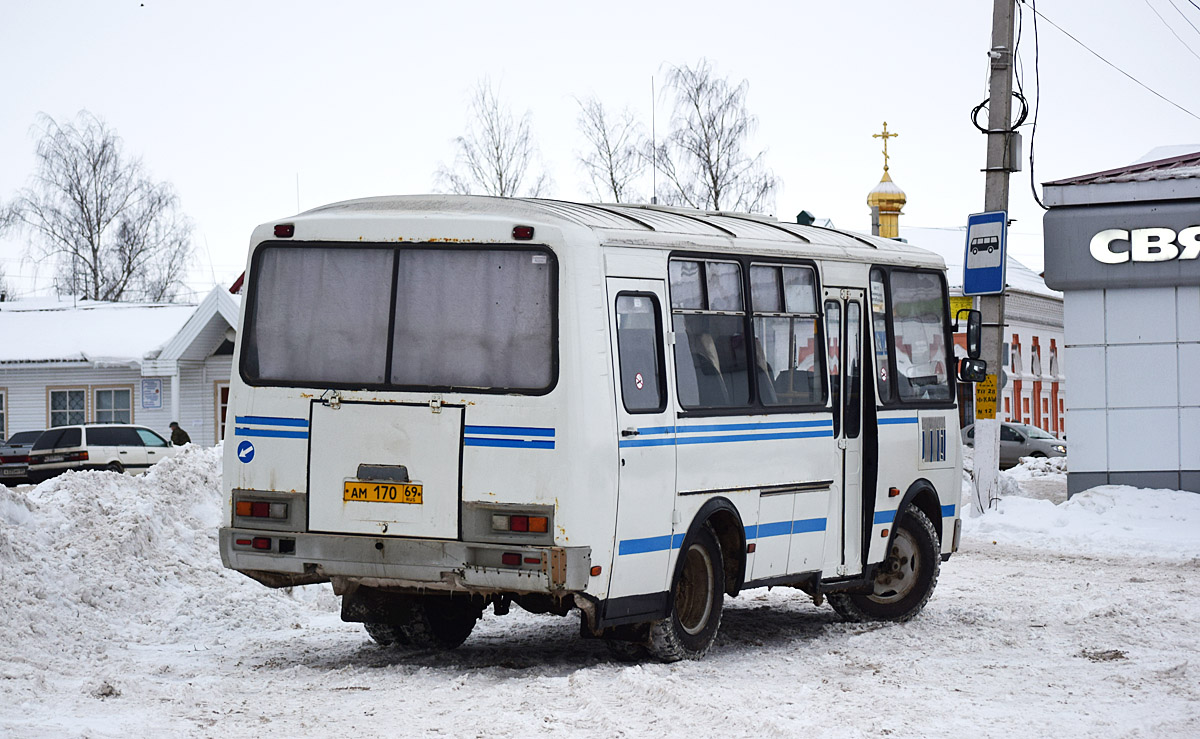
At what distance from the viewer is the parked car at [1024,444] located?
45391mm

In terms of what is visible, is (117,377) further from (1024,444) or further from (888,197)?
(888,197)

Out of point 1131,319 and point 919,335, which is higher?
point 1131,319

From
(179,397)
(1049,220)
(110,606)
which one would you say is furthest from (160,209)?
(110,606)

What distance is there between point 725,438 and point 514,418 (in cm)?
170

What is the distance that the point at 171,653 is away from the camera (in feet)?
35.6

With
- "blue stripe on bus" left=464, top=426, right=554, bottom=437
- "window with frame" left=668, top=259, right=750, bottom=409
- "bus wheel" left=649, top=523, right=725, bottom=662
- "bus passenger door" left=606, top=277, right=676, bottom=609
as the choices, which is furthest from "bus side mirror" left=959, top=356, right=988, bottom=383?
"blue stripe on bus" left=464, top=426, right=554, bottom=437

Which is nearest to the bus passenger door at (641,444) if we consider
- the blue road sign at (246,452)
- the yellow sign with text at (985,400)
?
the blue road sign at (246,452)

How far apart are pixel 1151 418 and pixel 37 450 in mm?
24875

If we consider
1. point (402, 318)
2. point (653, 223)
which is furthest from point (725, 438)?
point (402, 318)

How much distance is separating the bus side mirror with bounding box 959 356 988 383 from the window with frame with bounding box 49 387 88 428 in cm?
3639

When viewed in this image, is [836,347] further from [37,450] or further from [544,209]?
[37,450]

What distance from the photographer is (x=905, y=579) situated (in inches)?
494

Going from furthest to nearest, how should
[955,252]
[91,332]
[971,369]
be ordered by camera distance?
[955,252]
[91,332]
[971,369]

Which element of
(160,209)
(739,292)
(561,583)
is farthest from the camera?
(160,209)
